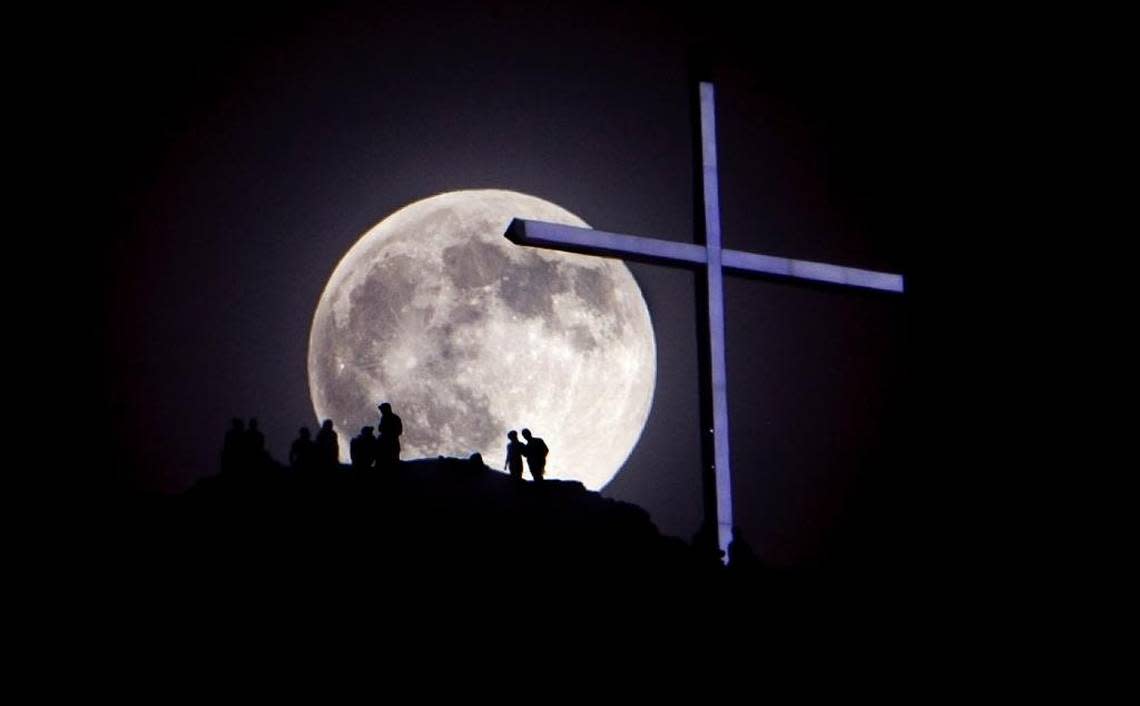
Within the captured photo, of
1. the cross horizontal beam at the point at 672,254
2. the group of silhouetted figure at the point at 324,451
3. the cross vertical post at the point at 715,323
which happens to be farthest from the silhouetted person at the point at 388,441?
the cross vertical post at the point at 715,323

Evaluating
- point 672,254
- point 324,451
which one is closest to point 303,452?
point 324,451

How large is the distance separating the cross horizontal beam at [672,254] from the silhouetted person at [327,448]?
128 inches

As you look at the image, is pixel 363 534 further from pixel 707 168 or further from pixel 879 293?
pixel 879 293

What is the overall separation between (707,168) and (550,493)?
4509mm

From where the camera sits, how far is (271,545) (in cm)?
1423

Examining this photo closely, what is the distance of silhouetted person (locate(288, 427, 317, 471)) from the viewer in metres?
15.4

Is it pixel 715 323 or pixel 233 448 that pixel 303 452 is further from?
pixel 715 323

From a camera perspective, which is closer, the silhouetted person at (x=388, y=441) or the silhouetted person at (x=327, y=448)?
the silhouetted person at (x=327, y=448)

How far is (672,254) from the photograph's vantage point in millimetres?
16438

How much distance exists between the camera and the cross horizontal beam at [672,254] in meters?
15.5

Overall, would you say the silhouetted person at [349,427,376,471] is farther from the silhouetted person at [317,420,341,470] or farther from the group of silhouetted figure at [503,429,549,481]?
the group of silhouetted figure at [503,429,549,481]

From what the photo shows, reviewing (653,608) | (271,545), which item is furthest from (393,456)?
(653,608)

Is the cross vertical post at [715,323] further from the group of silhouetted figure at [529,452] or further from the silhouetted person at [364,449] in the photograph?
the silhouetted person at [364,449]

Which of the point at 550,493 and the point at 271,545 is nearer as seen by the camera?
the point at 271,545
